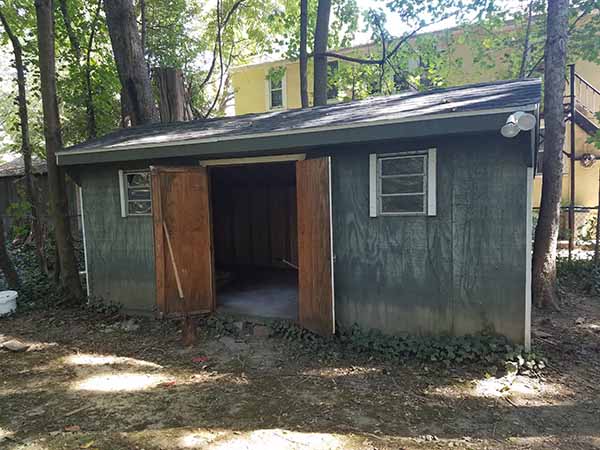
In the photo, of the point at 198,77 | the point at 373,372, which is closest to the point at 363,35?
the point at 198,77

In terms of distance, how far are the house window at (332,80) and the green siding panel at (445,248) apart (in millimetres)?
9535

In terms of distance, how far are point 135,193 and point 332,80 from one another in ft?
30.0

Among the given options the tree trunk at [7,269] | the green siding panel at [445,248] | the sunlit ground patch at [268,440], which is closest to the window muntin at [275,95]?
the tree trunk at [7,269]

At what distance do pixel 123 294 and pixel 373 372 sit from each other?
3.68m

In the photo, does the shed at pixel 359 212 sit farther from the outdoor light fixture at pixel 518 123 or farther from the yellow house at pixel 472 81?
the yellow house at pixel 472 81

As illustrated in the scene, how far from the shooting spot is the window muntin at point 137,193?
17.7 ft

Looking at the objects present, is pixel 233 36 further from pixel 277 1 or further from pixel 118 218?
pixel 118 218

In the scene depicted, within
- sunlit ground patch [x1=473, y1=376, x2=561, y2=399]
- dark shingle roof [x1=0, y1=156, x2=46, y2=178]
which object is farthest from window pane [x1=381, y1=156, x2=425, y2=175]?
dark shingle roof [x1=0, y1=156, x2=46, y2=178]

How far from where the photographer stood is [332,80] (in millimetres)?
12930

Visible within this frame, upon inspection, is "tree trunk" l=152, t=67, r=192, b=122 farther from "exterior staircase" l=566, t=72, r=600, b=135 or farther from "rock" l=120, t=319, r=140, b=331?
"exterior staircase" l=566, t=72, r=600, b=135

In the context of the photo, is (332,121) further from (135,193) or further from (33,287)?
(33,287)

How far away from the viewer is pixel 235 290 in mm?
6410

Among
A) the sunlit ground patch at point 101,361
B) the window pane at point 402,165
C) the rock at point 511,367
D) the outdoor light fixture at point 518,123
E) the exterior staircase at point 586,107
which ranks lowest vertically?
the sunlit ground patch at point 101,361

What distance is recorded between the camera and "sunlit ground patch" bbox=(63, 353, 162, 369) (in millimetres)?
4219
